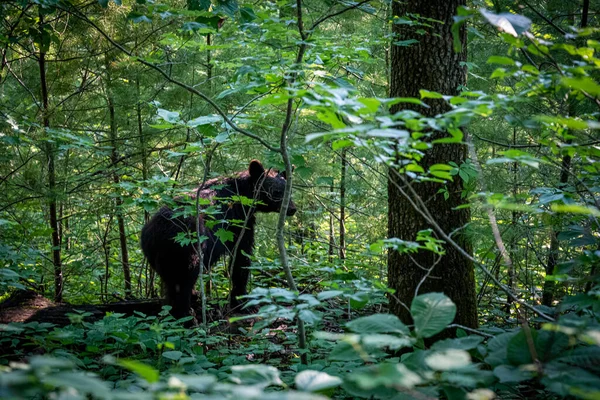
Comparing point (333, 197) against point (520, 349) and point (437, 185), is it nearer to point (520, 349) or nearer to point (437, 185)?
point (437, 185)

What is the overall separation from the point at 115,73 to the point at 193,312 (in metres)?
3.93

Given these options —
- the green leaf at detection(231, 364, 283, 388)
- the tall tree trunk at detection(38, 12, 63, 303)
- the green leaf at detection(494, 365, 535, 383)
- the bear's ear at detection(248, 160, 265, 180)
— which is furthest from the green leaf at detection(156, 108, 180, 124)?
the tall tree trunk at detection(38, 12, 63, 303)

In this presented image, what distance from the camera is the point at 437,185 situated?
13.4 feet

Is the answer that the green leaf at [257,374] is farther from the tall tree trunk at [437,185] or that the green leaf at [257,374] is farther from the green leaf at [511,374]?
the tall tree trunk at [437,185]

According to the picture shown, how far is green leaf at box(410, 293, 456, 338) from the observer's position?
1.69 metres

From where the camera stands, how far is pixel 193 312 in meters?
6.43

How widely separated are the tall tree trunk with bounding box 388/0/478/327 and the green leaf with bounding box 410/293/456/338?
2284 millimetres

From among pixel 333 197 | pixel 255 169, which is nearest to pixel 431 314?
pixel 255 169

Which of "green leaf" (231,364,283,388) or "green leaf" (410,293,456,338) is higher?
"green leaf" (410,293,456,338)

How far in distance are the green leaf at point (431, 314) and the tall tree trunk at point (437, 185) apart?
228 centimetres

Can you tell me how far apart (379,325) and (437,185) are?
8.54ft

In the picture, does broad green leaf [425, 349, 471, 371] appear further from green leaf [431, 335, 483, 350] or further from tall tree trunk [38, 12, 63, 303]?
tall tree trunk [38, 12, 63, 303]

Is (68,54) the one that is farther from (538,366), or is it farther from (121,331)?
(538,366)

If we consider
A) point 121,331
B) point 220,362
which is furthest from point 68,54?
point 220,362
